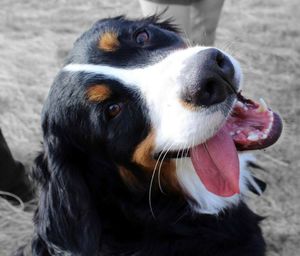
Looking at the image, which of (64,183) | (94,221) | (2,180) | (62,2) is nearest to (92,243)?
(94,221)

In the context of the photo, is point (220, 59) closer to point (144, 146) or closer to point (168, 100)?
point (168, 100)

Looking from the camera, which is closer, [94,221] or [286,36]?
[94,221]

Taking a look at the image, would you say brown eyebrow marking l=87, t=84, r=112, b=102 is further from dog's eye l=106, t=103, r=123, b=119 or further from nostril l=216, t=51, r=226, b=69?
nostril l=216, t=51, r=226, b=69

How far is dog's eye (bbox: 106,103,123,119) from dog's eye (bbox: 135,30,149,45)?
0.75 feet

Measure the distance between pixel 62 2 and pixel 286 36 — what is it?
4.75 feet

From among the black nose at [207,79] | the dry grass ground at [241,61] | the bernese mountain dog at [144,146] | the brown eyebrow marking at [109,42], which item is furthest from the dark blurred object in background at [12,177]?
the black nose at [207,79]

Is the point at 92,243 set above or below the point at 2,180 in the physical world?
above

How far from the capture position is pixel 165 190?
1.80 meters

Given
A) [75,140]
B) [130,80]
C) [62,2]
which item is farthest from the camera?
[62,2]

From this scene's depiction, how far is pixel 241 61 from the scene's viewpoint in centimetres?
319

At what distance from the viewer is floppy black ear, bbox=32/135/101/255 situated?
5.63 ft

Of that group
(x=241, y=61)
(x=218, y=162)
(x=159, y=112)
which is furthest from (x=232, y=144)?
(x=241, y=61)

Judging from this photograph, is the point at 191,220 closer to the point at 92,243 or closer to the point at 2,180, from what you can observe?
the point at 92,243

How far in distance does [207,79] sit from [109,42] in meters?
0.37
